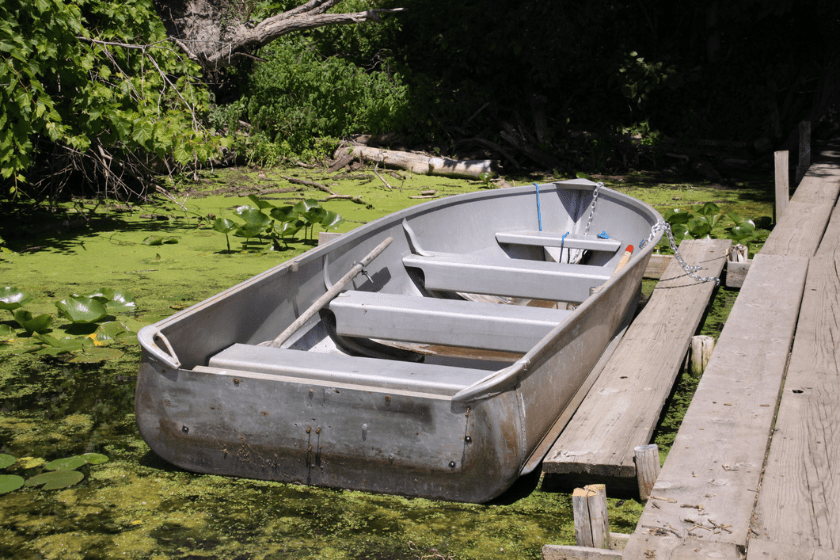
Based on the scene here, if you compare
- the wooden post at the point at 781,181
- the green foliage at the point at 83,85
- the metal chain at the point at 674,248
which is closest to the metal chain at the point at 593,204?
the metal chain at the point at 674,248

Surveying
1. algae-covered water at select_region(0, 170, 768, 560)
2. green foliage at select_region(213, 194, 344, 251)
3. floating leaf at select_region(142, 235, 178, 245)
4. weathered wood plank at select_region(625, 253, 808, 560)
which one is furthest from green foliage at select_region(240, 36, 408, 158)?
weathered wood plank at select_region(625, 253, 808, 560)

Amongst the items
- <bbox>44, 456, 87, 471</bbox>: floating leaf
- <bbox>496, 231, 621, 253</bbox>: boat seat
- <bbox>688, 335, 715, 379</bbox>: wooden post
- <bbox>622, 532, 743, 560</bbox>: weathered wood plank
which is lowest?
<bbox>688, 335, 715, 379</bbox>: wooden post

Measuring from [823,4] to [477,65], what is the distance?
4.15 meters

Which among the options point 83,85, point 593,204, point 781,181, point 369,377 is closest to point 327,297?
point 369,377

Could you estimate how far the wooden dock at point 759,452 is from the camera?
1.69 meters

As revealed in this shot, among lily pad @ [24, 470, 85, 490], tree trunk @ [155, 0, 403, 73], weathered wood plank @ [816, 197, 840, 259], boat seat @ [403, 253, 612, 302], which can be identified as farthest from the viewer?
tree trunk @ [155, 0, 403, 73]

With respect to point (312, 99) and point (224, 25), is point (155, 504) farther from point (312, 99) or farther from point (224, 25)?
point (312, 99)

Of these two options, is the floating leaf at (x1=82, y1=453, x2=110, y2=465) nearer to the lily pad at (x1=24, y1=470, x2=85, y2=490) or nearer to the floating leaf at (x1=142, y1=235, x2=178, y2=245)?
the lily pad at (x1=24, y1=470, x2=85, y2=490)

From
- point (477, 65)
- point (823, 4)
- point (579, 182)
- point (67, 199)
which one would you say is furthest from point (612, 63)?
point (67, 199)

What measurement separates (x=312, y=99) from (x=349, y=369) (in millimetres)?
8070

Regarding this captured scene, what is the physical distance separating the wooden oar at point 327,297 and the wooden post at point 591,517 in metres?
1.44

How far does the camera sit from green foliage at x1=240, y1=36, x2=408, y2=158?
983cm

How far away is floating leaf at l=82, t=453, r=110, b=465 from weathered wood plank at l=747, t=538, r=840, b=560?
74.0 inches

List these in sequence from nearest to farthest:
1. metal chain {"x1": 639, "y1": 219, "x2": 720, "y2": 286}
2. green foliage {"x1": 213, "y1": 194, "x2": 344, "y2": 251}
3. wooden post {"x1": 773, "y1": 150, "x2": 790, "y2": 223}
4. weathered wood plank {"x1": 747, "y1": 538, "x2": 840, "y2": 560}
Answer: weathered wood plank {"x1": 747, "y1": 538, "x2": 840, "y2": 560}, metal chain {"x1": 639, "y1": 219, "x2": 720, "y2": 286}, green foliage {"x1": 213, "y1": 194, "x2": 344, "y2": 251}, wooden post {"x1": 773, "y1": 150, "x2": 790, "y2": 223}
